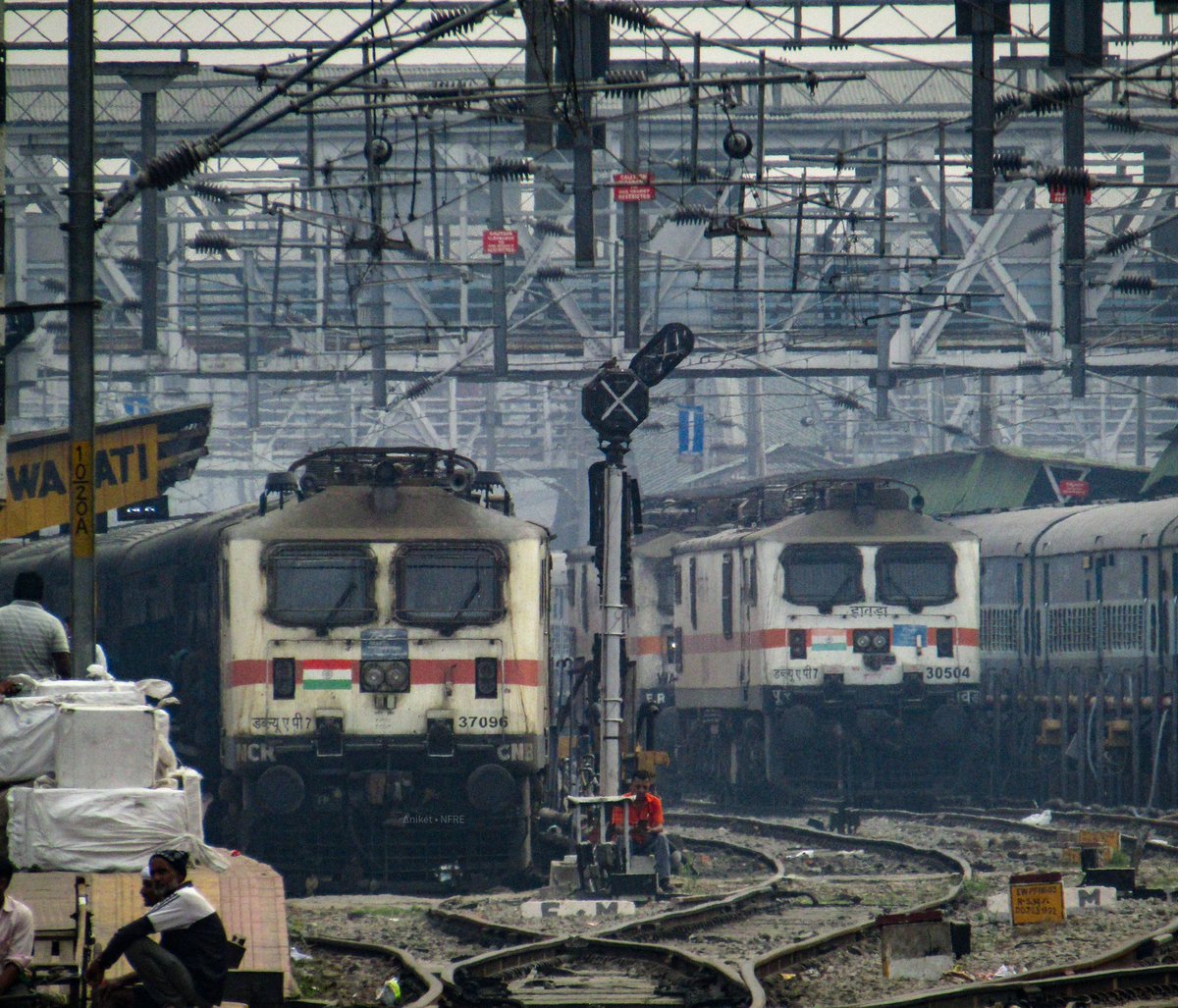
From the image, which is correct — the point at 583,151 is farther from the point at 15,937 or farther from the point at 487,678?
the point at 15,937

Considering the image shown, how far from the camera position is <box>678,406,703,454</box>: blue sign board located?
52000 mm

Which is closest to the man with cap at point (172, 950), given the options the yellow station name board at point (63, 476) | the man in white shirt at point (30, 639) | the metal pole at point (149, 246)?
the man in white shirt at point (30, 639)

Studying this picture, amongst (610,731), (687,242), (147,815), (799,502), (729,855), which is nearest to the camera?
(147,815)

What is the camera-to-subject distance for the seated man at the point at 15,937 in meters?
9.03

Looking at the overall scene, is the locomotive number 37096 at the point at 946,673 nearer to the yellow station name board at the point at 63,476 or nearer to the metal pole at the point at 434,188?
the metal pole at the point at 434,188

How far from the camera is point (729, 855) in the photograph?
70.1ft

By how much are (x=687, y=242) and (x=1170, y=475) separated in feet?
35.4

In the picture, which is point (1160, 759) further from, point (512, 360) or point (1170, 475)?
point (512, 360)

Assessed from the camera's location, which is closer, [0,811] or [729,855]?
[0,811]

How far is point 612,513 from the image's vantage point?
1784 centimetres

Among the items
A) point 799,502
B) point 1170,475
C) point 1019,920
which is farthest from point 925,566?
point 1019,920

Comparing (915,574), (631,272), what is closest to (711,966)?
(915,574)

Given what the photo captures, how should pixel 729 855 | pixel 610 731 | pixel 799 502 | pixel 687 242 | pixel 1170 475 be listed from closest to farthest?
1. pixel 610 731
2. pixel 729 855
3. pixel 799 502
4. pixel 1170 475
5. pixel 687 242

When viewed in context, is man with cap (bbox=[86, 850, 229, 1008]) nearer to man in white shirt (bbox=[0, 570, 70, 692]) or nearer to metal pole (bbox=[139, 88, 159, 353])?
man in white shirt (bbox=[0, 570, 70, 692])
